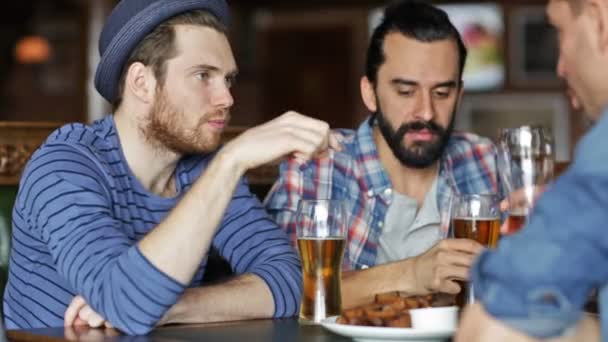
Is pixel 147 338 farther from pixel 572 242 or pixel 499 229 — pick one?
pixel 572 242

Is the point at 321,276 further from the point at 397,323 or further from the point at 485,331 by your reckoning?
the point at 485,331

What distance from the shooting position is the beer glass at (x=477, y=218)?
2059 millimetres

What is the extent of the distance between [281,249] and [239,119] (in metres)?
6.83

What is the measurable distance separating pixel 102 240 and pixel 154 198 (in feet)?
1.28

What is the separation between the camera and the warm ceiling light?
30.6 feet

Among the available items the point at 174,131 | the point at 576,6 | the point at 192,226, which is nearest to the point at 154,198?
the point at 174,131

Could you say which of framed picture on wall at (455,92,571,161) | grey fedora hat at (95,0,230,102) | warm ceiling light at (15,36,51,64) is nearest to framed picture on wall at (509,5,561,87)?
framed picture on wall at (455,92,571,161)

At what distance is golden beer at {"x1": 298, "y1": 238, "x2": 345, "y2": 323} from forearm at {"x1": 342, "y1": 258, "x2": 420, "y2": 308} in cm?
36

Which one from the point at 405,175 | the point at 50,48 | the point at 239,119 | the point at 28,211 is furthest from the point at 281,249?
the point at 50,48

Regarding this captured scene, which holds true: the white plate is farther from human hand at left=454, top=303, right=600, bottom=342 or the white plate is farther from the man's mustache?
the man's mustache

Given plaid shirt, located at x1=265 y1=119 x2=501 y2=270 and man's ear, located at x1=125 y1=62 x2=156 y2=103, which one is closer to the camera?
man's ear, located at x1=125 y1=62 x2=156 y2=103

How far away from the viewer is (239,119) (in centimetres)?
912

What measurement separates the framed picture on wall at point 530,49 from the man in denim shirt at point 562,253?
729 cm

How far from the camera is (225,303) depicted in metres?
2.03
